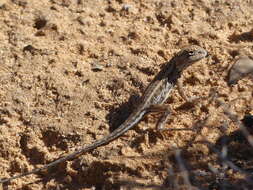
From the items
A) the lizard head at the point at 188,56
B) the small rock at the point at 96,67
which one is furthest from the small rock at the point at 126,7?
the lizard head at the point at 188,56

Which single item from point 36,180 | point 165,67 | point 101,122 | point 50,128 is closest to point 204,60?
point 165,67

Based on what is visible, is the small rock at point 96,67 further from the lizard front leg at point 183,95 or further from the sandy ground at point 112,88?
the lizard front leg at point 183,95

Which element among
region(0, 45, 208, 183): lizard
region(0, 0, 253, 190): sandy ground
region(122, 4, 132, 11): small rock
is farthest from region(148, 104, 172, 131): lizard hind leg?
region(122, 4, 132, 11): small rock

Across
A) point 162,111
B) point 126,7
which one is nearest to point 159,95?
point 162,111

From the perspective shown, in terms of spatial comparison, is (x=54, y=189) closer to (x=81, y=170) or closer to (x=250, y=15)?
(x=81, y=170)

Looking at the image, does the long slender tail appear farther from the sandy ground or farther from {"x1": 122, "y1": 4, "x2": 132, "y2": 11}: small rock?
{"x1": 122, "y1": 4, "x2": 132, "y2": 11}: small rock
